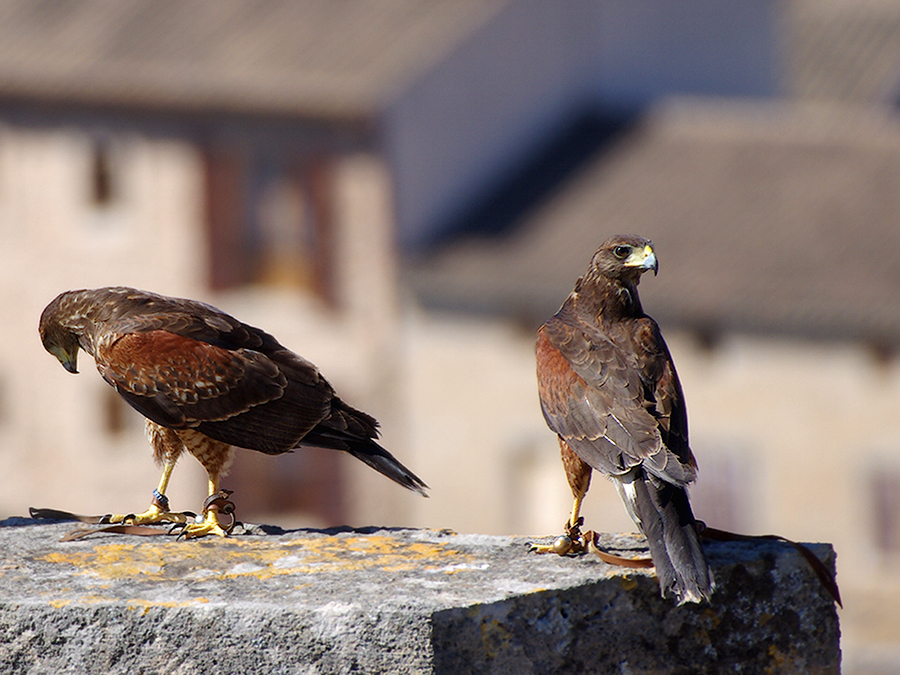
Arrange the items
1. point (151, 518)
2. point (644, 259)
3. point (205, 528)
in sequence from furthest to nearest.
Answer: point (644, 259) → point (151, 518) → point (205, 528)

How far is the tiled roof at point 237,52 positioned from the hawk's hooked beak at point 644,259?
711 inches

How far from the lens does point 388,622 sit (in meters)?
3.61

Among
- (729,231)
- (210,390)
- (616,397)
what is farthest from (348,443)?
(729,231)

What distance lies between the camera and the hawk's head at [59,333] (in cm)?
519

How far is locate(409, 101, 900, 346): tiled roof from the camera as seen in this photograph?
20969 mm

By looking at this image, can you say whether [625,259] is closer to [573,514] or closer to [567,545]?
[573,514]

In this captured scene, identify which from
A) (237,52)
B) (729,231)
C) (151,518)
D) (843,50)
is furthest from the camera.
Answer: (843,50)

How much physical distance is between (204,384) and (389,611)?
1636 mm

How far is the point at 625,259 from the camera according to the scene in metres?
5.02

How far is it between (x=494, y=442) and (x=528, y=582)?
62.1 feet

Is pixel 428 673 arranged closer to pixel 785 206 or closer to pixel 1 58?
pixel 785 206

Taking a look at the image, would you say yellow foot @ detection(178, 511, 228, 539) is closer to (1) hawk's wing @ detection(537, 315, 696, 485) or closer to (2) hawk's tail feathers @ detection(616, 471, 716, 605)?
(1) hawk's wing @ detection(537, 315, 696, 485)

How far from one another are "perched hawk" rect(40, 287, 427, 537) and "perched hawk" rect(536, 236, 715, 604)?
559mm

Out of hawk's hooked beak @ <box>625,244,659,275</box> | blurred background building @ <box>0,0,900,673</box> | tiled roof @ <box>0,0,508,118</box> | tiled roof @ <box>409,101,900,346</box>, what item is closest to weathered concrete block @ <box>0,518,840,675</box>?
hawk's hooked beak @ <box>625,244,659,275</box>
